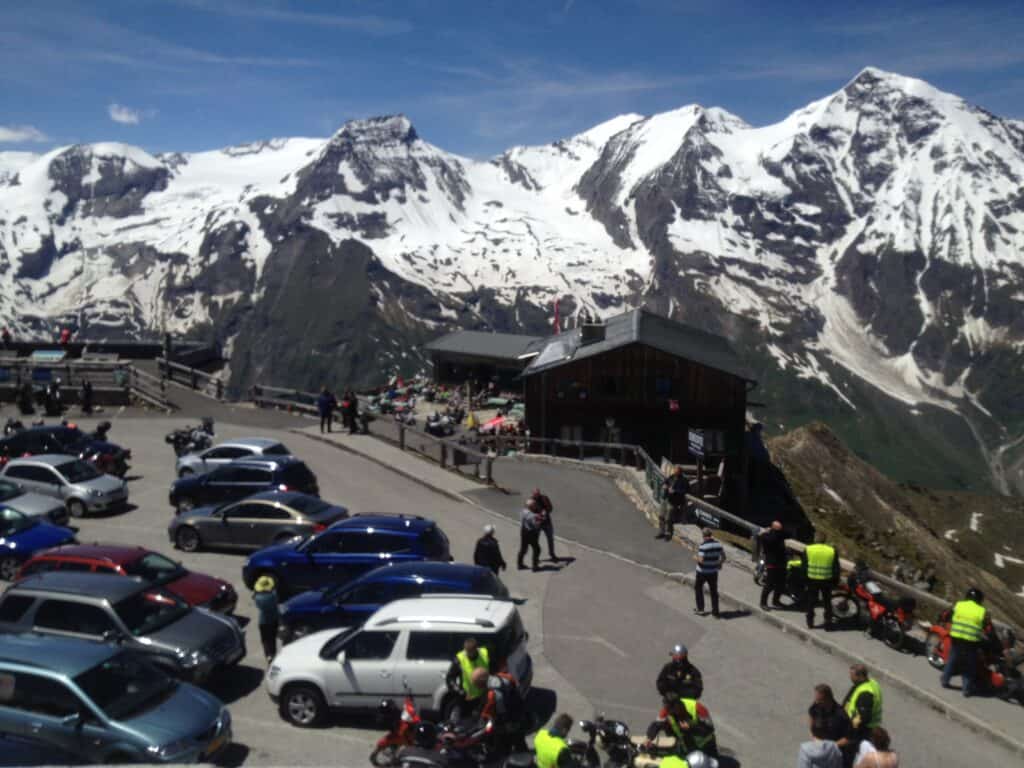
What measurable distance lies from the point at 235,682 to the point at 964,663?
11.2 metres

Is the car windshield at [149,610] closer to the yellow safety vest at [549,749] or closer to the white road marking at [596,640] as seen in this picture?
the white road marking at [596,640]

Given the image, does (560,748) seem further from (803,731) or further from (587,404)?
(587,404)

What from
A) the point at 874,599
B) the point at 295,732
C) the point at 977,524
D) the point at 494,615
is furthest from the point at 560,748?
the point at 977,524

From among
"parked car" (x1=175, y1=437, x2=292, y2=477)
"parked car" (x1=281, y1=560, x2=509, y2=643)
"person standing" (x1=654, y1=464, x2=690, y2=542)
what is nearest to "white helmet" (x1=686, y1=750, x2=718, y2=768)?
"parked car" (x1=281, y1=560, x2=509, y2=643)

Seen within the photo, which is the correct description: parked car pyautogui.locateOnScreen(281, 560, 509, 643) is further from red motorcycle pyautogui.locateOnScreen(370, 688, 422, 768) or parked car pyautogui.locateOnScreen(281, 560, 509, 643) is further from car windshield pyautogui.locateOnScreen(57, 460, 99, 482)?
car windshield pyautogui.locateOnScreen(57, 460, 99, 482)

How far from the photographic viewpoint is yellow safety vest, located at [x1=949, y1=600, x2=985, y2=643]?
14.0 metres

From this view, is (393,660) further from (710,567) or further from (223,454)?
(223,454)

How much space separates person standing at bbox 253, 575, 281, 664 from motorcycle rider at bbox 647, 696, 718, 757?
21.7ft

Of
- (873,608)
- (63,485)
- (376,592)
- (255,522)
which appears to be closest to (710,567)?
(873,608)

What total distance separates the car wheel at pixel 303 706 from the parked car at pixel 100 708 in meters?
1.44

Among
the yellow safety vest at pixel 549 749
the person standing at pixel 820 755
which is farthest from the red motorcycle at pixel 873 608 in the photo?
the yellow safety vest at pixel 549 749

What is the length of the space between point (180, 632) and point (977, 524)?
6229cm

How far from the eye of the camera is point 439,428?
41.1 meters

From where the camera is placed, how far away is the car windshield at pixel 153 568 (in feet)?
54.3
